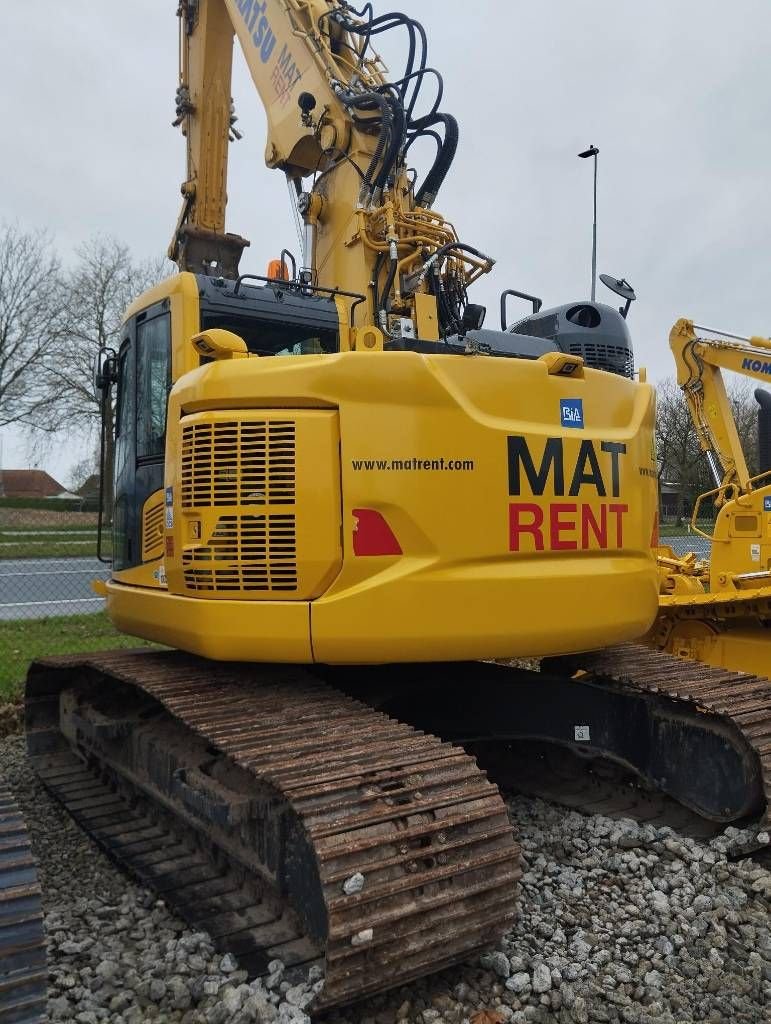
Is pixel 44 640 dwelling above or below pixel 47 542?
below

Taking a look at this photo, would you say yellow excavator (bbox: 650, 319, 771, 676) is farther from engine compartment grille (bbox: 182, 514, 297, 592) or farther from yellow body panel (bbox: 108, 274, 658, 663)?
engine compartment grille (bbox: 182, 514, 297, 592)

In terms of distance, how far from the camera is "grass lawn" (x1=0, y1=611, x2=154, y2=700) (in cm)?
680

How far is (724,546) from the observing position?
302 inches

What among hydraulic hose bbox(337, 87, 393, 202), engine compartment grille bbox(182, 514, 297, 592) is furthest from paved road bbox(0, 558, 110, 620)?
engine compartment grille bbox(182, 514, 297, 592)

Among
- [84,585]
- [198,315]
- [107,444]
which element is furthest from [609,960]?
[84,585]

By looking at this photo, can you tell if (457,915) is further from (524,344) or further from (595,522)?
(524,344)

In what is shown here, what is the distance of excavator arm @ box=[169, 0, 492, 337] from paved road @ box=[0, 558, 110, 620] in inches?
247

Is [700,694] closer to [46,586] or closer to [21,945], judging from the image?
[21,945]

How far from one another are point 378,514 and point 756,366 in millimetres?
5590

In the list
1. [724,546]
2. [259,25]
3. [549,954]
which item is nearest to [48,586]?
[259,25]

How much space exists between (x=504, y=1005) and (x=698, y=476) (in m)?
30.4

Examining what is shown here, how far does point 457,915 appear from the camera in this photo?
267 cm

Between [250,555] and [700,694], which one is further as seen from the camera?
[700,694]

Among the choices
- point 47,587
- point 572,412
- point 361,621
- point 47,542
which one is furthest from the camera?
point 47,542
